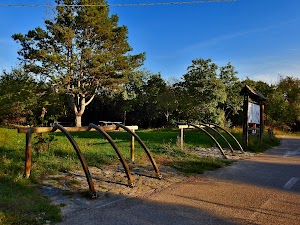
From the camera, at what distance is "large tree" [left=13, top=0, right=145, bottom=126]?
2461 cm

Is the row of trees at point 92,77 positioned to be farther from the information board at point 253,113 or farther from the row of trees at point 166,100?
the information board at point 253,113

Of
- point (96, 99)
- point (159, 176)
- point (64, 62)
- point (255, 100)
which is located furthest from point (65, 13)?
point (159, 176)

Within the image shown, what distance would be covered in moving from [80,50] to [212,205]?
78.0ft

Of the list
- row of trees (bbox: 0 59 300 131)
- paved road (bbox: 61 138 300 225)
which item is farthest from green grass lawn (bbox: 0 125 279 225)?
row of trees (bbox: 0 59 300 131)

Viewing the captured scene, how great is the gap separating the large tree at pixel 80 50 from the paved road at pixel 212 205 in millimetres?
20612

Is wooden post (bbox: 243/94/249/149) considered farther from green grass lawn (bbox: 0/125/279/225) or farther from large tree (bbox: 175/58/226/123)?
large tree (bbox: 175/58/226/123)

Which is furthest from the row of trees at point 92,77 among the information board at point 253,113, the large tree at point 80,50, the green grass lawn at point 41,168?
the green grass lawn at point 41,168

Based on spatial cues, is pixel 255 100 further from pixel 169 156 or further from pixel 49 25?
pixel 49 25

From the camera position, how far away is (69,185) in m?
4.76

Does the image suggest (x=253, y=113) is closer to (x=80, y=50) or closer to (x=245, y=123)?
(x=245, y=123)

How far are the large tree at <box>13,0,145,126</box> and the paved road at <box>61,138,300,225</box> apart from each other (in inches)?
811

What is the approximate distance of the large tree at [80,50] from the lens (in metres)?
24.6

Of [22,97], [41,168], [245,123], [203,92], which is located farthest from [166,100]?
[41,168]

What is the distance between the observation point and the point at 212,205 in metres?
4.15
